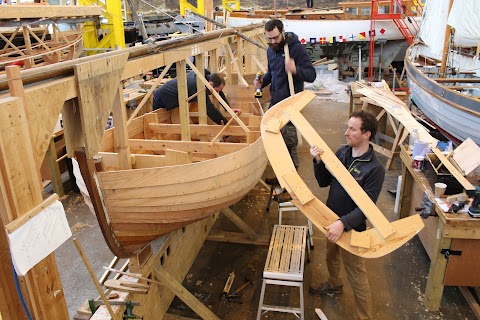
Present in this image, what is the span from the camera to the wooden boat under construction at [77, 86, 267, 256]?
107 inches

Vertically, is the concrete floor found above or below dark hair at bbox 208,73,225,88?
below

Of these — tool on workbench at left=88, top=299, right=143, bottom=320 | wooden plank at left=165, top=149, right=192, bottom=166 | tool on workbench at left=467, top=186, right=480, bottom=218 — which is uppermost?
wooden plank at left=165, top=149, right=192, bottom=166

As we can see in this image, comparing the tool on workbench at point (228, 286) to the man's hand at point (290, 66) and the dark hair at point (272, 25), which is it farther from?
the dark hair at point (272, 25)

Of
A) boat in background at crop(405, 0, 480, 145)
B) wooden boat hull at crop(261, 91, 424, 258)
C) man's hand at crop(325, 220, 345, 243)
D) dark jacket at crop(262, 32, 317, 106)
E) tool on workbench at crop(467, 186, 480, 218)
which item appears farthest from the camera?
boat in background at crop(405, 0, 480, 145)

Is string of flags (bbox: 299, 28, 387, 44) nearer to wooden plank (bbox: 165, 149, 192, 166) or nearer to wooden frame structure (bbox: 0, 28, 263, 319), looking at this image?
wooden plank (bbox: 165, 149, 192, 166)

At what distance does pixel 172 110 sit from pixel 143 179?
2.86 meters

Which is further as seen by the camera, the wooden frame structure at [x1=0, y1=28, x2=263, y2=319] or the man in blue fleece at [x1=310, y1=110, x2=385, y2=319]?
the man in blue fleece at [x1=310, y1=110, x2=385, y2=319]

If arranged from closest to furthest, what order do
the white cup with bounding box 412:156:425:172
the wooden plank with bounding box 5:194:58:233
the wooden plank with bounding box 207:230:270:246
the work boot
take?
the wooden plank with bounding box 5:194:58:233 → the work boot → the white cup with bounding box 412:156:425:172 → the wooden plank with bounding box 207:230:270:246

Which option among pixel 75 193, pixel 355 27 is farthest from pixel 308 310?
pixel 355 27

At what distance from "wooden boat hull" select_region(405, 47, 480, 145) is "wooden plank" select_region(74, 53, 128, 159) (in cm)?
523

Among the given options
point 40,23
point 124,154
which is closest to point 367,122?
point 124,154

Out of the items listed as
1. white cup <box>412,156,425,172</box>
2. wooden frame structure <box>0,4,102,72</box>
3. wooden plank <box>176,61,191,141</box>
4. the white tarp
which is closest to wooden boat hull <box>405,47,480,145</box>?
the white tarp

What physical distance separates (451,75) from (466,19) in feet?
5.18

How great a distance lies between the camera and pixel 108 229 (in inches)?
109
